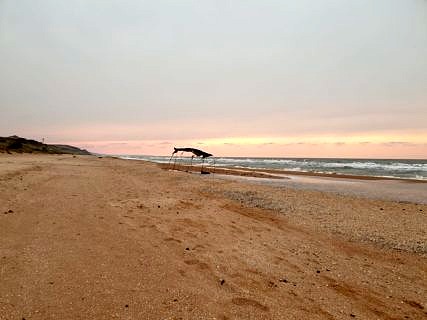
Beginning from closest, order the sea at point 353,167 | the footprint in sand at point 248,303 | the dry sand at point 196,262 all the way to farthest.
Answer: the dry sand at point 196,262 < the footprint in sand at point 248,303 < the sea at point 353,167

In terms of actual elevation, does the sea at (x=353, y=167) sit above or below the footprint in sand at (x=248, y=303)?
above

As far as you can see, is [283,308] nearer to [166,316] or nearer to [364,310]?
[364,310]

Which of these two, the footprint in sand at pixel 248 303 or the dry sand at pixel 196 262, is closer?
the dry sand at pixel 196 262

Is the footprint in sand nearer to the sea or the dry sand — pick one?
the dry sand

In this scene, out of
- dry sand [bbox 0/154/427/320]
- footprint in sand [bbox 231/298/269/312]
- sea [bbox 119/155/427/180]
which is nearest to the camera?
dry sand [bbox 0/154/427/320]

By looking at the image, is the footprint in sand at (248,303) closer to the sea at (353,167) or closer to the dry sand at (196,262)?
the dry sand at (196,262)

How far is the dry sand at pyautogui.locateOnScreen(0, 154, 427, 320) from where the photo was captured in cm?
425

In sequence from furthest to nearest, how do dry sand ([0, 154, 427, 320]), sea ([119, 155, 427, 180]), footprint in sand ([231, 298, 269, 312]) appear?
1. sea ([119, 155, 427, 180])
2. footprint in sand ([231, 298, 269, 312])
3. dry sand ([0, 154, 427, 320])

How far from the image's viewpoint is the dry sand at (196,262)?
4.25m

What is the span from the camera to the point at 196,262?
577cm

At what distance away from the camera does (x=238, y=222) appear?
9.24m

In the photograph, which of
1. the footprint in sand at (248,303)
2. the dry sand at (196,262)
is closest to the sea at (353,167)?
the dry sand at (196,262)

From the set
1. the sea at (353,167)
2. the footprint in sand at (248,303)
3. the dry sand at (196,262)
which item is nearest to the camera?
the dry sand at (196,262)

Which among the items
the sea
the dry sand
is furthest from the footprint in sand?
the sea
